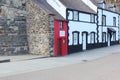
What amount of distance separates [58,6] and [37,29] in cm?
458

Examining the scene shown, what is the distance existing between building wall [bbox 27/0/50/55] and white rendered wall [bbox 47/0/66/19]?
3.52 meters

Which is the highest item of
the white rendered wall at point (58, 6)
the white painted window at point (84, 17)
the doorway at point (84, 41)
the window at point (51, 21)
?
the white rendered wall at point (58, 6)

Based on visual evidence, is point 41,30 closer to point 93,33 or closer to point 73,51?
point 73,51

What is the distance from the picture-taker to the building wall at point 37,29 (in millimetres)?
29506

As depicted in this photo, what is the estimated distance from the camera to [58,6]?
33.3 m

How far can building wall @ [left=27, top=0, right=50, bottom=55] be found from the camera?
29506 millimetres

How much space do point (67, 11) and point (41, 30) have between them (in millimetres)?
4816

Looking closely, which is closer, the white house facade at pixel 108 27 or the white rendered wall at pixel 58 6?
the white rendered wall at pixel 58 6

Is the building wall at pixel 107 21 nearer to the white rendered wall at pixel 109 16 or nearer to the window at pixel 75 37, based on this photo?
the white rendered wall at pixel 109 16

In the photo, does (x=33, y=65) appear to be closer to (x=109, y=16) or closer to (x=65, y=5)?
(x=65, y=5)

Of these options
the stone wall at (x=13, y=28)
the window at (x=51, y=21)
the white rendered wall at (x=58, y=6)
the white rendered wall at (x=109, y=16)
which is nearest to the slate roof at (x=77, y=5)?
the white rendered wall at (x=58, y=6)

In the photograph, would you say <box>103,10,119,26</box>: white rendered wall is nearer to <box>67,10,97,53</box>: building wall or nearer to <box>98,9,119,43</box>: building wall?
<box>98,9,119,43</box>: building wall

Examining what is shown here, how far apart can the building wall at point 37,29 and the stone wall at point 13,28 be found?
567 millimetres

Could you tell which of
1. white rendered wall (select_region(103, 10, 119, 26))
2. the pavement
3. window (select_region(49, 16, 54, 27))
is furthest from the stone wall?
white rendered wall (select_region(103, 10, 119, 26))
